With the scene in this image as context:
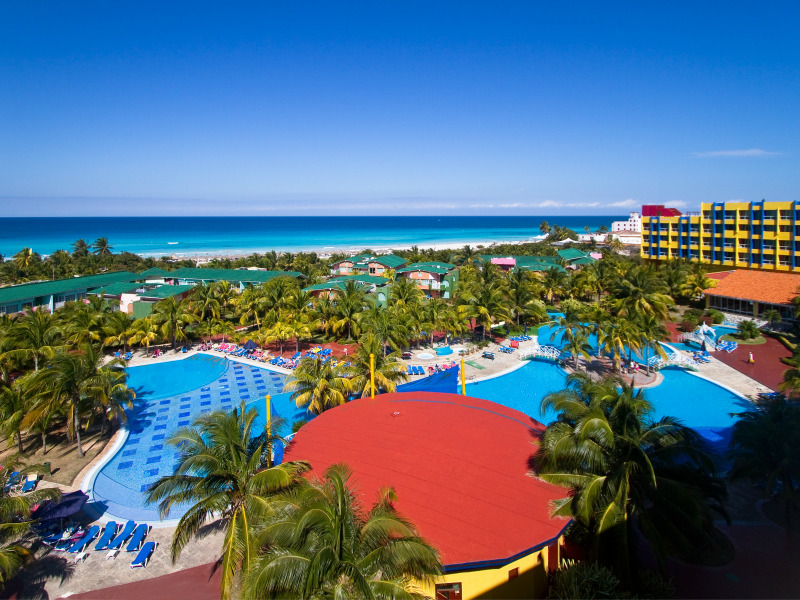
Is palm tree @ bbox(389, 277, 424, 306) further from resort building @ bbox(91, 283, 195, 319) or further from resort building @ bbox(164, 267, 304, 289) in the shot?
resort building @ bbox(164, 267, 304, 289)

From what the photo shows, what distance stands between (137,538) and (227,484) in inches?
151

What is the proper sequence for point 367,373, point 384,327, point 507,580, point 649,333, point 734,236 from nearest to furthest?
1. point 507,580
2. point 367,373
3. point 649,333
4. point 384,327
5. point 734,236

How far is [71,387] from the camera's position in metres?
16.0

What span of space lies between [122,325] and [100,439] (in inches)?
426

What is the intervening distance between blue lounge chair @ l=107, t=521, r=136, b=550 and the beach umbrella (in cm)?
132

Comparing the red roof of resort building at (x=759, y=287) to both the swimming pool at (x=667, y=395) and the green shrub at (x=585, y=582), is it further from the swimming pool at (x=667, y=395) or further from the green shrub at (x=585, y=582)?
the green shrub at (x=585, y=582)

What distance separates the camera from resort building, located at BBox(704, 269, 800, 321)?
3130cm

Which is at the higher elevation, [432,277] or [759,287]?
[432,277]

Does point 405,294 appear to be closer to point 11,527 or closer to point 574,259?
point 11,527

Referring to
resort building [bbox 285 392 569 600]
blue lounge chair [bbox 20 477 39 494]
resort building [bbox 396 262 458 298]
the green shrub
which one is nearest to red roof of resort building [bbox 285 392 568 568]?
resort building [bbox 285 392 569 600]

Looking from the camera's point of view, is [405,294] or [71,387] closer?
[71,387]

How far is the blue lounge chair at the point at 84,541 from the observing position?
11.7 metres

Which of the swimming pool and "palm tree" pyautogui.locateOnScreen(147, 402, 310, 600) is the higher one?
"palm tree" pyautogui.locateOnScreen(147, 402, 310, 600)

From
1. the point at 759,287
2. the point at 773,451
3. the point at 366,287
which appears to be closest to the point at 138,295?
the point at 366,287
